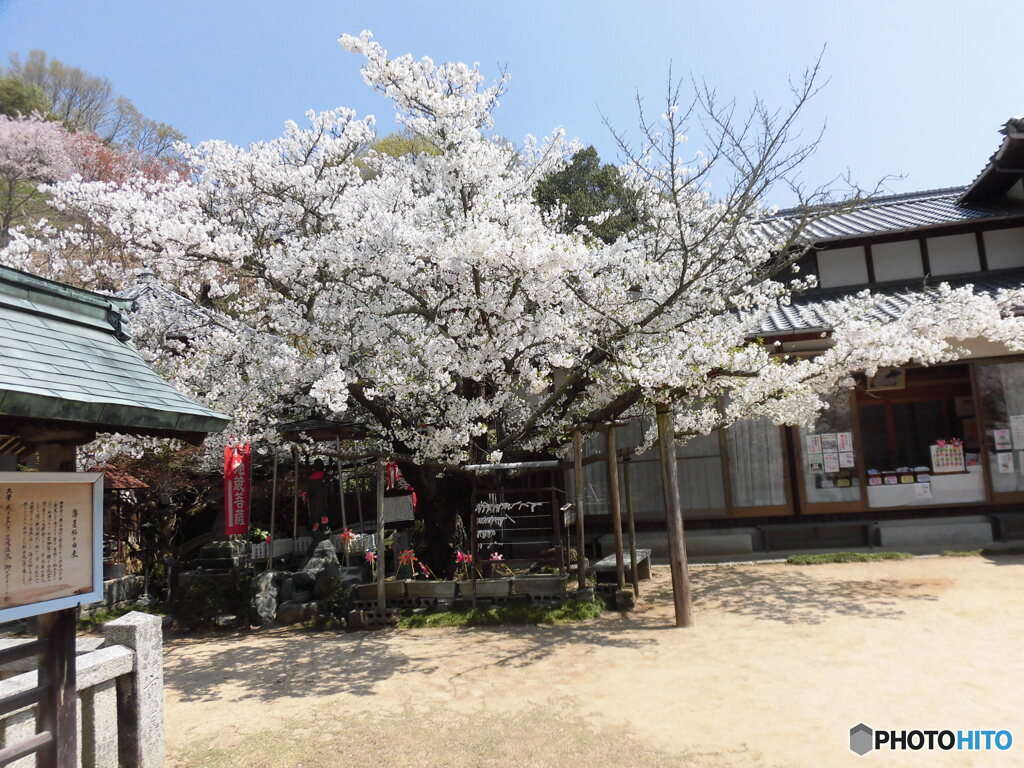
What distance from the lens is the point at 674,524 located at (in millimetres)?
8547

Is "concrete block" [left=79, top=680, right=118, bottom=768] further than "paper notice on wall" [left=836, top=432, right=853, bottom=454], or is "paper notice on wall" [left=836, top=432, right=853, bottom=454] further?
"paper notice on wall" [left=836, top=432, right=853, bottom=454]

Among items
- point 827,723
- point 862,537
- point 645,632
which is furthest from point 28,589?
point 862,537

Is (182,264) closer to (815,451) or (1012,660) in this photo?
(1012,660)

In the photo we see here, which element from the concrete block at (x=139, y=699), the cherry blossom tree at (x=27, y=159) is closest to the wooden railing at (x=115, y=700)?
the concrete block at (x=139, y=699)

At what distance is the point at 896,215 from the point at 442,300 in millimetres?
11910

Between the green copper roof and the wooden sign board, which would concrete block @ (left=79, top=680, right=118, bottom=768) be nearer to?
the wooden sign board

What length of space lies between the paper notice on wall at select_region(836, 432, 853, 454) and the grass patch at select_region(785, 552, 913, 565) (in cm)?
204

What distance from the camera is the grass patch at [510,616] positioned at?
28.9 feet

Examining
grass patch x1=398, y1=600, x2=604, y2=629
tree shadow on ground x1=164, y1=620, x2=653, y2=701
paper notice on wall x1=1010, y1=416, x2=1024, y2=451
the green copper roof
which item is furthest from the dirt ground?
paper notice on wall x1=1010, y1=416, x2=1024, y2=451

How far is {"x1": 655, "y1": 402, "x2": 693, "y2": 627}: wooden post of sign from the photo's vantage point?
8227 mm

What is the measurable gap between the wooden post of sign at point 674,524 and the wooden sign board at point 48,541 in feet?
21.2

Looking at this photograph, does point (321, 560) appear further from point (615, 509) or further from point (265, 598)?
point (615, 509)

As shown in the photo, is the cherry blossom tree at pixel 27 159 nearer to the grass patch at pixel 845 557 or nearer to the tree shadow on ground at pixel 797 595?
the tree shadow on ground at pixel 797 595

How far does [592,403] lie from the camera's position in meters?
10.6
